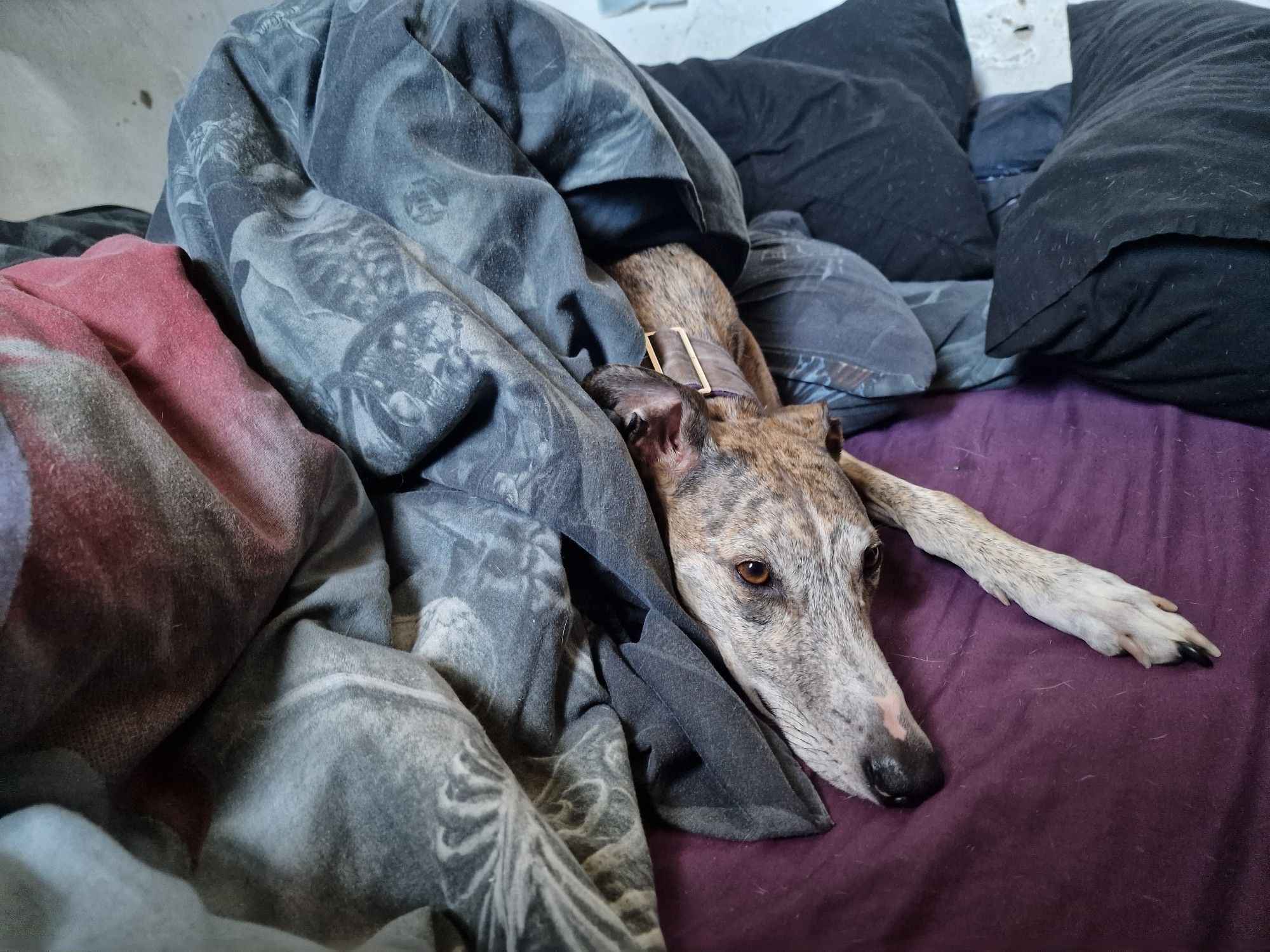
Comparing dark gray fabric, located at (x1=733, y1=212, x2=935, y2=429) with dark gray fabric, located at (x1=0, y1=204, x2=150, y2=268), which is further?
dark gray fabric, located at (x1=733, y1=212, x2=935, y2=429)

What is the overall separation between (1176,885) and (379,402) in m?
1.46

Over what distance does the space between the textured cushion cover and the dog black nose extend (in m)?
0.02

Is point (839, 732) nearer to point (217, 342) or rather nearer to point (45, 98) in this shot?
point (217, 342)

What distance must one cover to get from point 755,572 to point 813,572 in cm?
12

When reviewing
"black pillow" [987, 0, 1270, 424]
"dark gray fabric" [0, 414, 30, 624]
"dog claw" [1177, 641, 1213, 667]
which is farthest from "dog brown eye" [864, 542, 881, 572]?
"dark gray fabric" [0, 414, 30, 624]

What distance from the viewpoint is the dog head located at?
127 centimetres

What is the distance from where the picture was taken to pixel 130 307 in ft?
4.26

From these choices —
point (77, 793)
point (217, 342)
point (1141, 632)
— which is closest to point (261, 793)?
point (77, 793)

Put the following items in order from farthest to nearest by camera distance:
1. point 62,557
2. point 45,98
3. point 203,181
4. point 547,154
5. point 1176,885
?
point 45,98
point 547,154
point 203,181
point 1176,885
point 62,557

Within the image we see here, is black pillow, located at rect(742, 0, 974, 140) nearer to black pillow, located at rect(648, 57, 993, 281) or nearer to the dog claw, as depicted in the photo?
black pillow, located at rect(648, 57, 993, 281)

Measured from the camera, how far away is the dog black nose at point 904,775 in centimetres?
117

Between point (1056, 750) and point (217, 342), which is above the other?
point (217, 342)

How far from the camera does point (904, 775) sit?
1182mm

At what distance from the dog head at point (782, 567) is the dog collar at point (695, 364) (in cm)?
9
